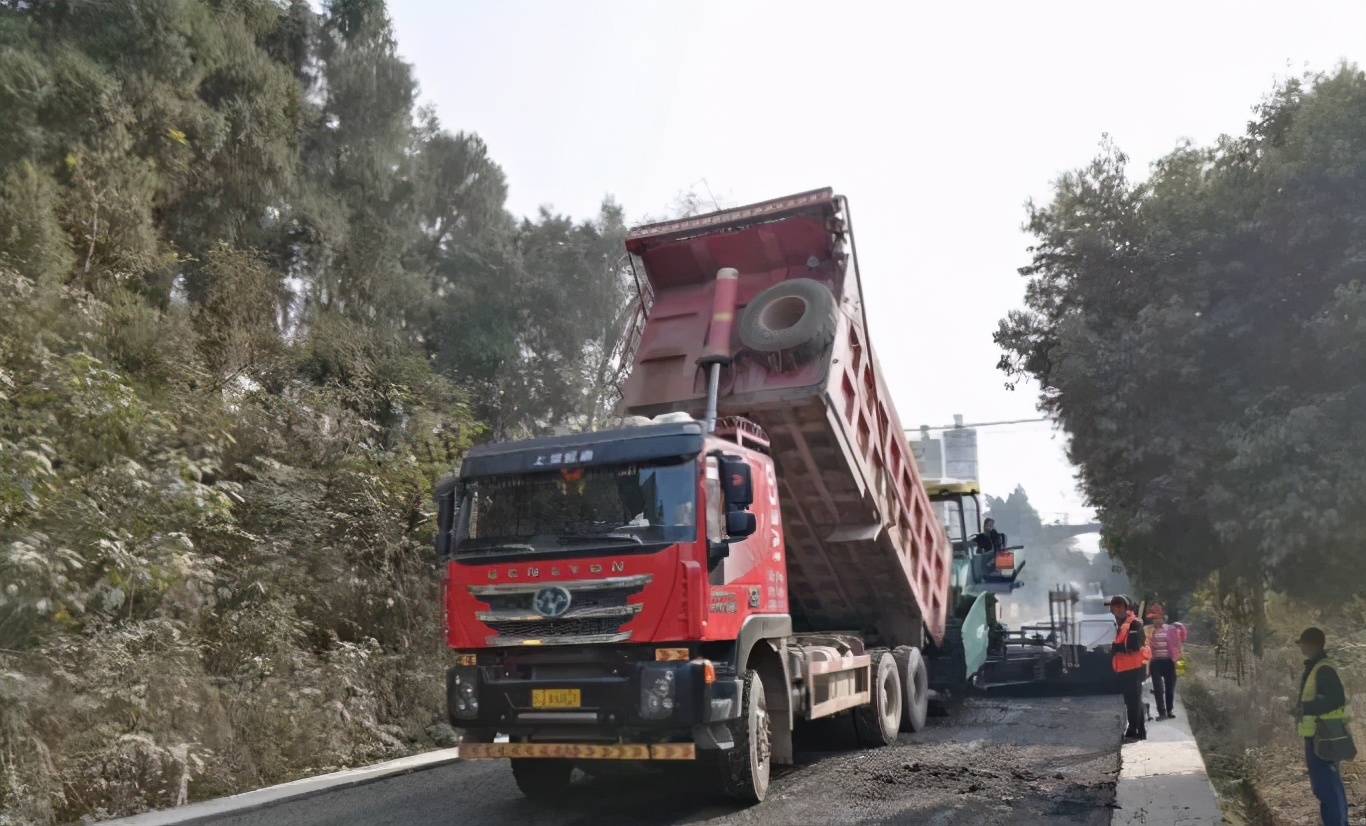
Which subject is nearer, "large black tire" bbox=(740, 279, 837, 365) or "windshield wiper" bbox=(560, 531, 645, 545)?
"windshield wiper" bbox=(560, 531, 645, 545)

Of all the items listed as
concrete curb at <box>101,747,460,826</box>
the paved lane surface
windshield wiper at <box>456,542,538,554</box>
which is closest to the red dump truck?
windshield wiper at <box>456,542,538,554</box>

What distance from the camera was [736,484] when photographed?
23.9 ft

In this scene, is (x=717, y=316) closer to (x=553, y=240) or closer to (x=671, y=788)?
(x=671, y=788)

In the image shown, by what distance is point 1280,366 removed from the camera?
8.34 meters

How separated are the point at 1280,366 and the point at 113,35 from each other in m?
14.0

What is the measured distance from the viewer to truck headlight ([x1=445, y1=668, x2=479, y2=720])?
7.16 metres

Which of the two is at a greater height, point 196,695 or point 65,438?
point 65,438

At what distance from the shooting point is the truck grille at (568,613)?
6.83 meters

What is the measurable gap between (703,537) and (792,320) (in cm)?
294

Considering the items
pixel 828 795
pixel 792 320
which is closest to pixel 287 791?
pixel 828 795

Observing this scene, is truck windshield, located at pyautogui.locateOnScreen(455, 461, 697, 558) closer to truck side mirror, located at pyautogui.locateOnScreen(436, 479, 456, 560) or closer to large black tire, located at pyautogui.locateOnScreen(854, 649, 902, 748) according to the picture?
truck side mirror, located at pyautogui.locateOnScreen(436, 479, 456, 560)

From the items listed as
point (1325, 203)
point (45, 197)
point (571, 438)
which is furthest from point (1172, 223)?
point (45, 197)

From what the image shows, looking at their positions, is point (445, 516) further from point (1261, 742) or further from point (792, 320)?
point (1261, 742)

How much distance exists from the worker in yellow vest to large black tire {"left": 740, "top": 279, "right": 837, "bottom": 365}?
4.21 meters
